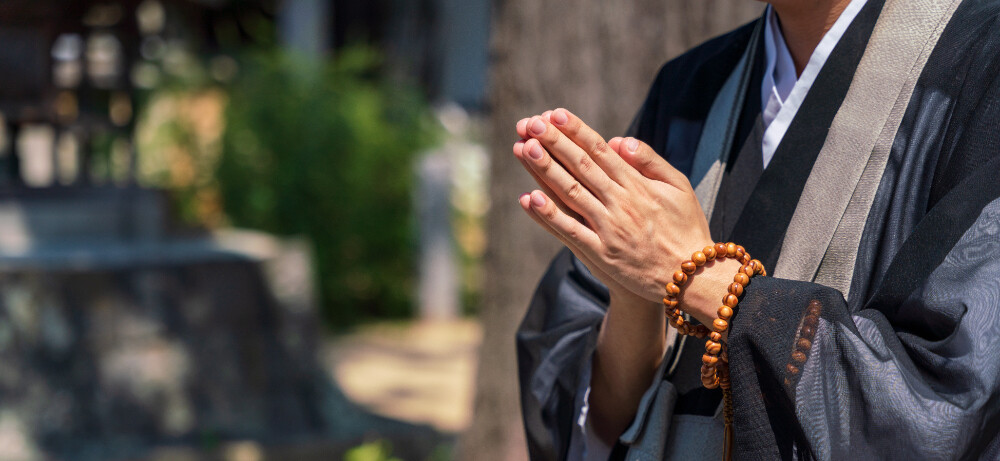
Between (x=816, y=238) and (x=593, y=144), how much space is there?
330mm

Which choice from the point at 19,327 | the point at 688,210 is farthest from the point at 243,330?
the point at 688,210

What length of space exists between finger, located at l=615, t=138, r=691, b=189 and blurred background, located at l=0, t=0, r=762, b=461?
1459 mm

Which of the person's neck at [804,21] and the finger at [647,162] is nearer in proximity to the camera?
the finger at [647,162]

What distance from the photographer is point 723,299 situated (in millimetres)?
1134

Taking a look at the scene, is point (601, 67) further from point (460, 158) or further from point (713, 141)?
point (460, 158)

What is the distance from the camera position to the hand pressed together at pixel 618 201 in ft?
3.67

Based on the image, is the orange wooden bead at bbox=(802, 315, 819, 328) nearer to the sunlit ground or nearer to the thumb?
the thumb

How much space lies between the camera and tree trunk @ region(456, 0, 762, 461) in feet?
8.47

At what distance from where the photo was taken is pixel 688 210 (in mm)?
1129

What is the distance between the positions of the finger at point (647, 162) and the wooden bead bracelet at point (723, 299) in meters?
0.09

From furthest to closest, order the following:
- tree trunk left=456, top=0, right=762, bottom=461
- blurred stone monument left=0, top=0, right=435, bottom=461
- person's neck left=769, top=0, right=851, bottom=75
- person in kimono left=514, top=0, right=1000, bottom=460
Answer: blurred stone monument left=0, top=0, right=435, bottom=461, tree trunk left=456, top=0, right=762, bottom=461, person's neck left=769, top=0, right=851, bottom=75, person in kimono left=514, top=0, right=1000, bottom=460

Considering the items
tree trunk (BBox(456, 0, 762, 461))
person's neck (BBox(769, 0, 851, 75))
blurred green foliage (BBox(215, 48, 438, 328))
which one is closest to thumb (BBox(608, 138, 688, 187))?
person's neck (BBox(769, 0, 851, 75))

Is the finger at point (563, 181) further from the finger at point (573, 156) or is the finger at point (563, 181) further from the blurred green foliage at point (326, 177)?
the blurred green foliage at point (326, 177)

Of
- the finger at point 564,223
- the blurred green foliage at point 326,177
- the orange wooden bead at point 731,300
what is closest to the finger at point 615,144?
the finger at point 564,223
